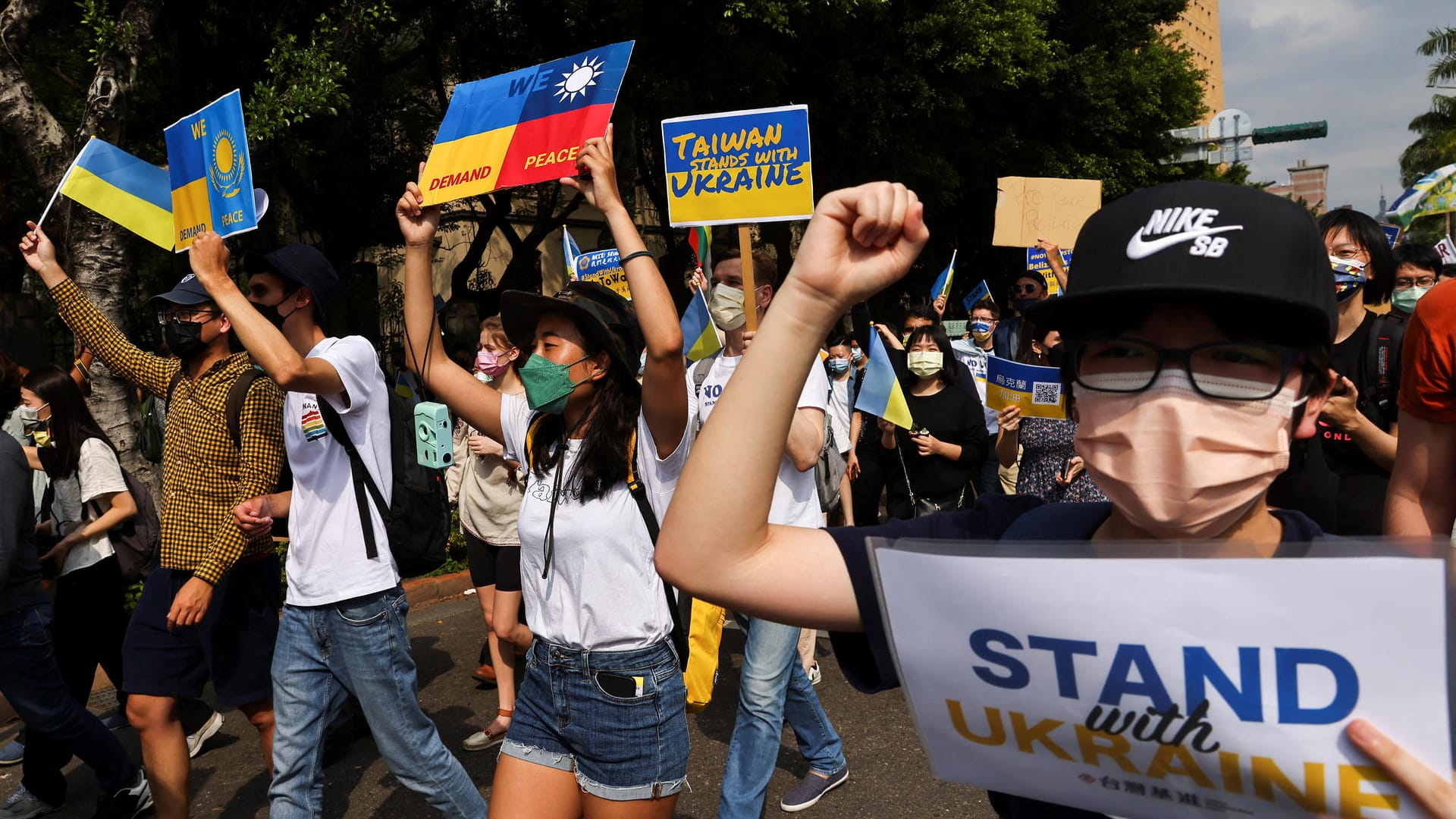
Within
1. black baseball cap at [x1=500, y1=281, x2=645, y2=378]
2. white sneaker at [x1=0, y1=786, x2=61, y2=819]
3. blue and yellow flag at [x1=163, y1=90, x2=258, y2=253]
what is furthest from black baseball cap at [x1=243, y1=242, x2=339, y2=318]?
white sneaker at [x1=0, y1=786, x2=61, y2=819]

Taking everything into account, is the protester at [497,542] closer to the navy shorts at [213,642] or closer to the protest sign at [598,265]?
the navy shorts at [213,642]

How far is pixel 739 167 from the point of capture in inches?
201

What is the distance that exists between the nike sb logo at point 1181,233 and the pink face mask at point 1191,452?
147 millimetres

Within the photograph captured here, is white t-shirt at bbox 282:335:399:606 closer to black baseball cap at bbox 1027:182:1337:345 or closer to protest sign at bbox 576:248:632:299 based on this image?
black baseball cap at bbox 1027:182:1337:345

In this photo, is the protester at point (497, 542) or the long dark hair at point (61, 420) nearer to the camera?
the long dark hair at point (61, 420)

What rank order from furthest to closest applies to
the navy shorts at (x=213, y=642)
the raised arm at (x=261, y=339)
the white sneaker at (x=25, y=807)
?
1. the white sneaker at (x=25, y=807)
2. the navy shorts at (x=213, y=642)
3. the raised arm at (x=261, y=339)

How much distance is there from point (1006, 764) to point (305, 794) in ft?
9.13

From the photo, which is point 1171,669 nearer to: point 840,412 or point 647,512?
point 647,512

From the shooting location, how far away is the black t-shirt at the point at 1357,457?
12.5ft

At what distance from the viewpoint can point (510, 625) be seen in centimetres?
532

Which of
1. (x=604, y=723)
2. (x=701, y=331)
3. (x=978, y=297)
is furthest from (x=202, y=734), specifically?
A: (x=978, y=297)

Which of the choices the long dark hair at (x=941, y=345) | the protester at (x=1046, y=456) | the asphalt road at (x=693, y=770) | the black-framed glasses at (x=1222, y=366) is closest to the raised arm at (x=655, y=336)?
the black-framed glasses at (x=1222, y=366)

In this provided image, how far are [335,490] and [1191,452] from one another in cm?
290

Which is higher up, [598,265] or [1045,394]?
[598,265]
